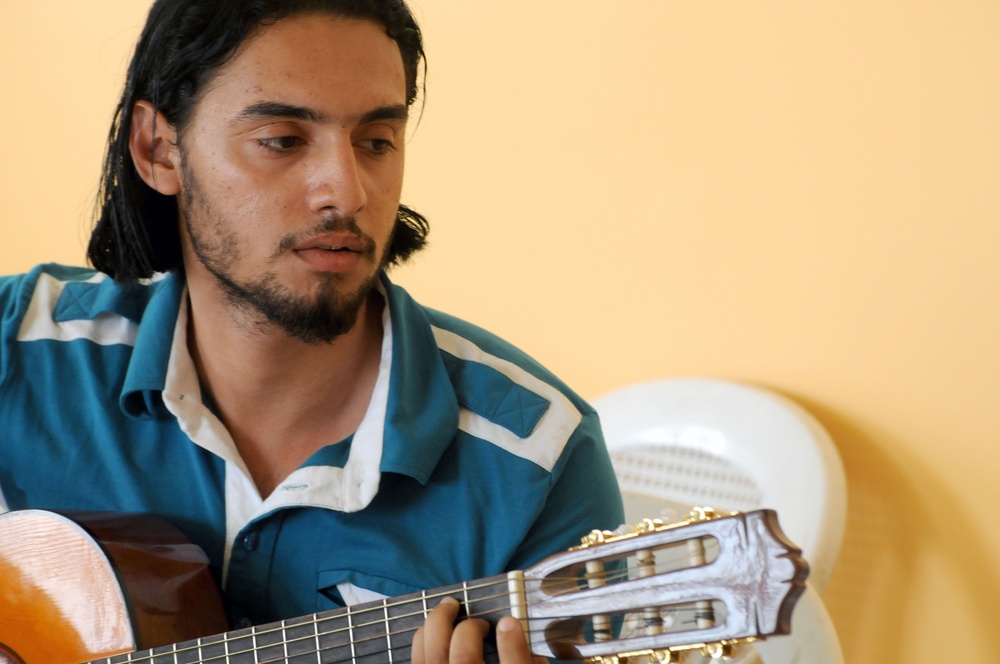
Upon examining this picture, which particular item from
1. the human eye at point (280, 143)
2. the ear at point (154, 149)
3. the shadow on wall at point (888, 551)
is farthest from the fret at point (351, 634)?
the shadow on wall at point (888, 551)

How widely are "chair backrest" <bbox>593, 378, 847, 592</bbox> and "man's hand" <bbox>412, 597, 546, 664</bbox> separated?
2.55ft

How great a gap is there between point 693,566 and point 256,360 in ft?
2.20

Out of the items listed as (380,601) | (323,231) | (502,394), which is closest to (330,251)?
(323,231)

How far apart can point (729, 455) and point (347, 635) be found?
0.89 meters

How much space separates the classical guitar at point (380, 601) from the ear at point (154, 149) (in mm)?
424

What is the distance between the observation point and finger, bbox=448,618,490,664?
3.09 ft

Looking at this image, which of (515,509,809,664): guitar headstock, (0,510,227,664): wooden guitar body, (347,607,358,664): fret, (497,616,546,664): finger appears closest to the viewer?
(515,509,809,664): guitar headstock

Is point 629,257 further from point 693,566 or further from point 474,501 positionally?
point 693,566

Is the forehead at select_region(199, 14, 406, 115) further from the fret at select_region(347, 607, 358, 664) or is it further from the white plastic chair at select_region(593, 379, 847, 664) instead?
the white plastic chair at select_region(593, 379, 847, 664)

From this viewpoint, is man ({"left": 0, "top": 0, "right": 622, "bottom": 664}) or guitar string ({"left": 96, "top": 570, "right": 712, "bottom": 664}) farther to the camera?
man ({"left": 0, "top": 0, "right": 622, "bottom": 664})

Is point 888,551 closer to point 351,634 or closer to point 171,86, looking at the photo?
point 351,634

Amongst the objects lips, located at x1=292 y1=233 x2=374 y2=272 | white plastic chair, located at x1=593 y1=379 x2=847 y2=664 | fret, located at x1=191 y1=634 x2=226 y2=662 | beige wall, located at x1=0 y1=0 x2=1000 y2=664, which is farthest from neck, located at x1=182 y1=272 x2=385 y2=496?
beige wall, located at x1=0 y1=0 x2=1000 y2=664

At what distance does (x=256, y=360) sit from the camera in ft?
4.36

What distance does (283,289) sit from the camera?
1.24 meters
